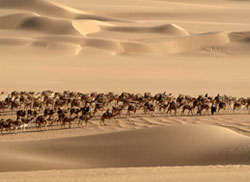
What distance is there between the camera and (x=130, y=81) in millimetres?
29484

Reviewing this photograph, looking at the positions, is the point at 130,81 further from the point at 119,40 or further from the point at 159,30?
the point at 159,30

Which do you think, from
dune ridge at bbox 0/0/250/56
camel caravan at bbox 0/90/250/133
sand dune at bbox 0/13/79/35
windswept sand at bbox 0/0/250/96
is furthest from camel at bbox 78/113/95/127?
sand dune at bbox 0/13/79/35

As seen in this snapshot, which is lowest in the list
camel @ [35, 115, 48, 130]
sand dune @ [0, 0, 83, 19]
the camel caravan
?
camel @ [35, 115, 48, 130]

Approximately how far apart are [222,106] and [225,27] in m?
44.2

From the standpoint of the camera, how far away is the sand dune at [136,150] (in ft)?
40.3

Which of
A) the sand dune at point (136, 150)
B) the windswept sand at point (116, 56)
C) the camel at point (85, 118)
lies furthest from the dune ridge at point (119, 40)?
the sand dune at point (136, 150)

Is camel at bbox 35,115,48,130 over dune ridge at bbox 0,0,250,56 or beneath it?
beneath

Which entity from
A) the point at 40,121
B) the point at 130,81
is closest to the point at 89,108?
the point at 40,121

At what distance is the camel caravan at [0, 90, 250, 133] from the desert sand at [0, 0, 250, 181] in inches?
16.0

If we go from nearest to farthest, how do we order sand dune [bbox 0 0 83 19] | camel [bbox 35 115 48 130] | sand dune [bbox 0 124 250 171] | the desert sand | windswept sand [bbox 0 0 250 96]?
the desert sand
sand dune [bbox 0 124 250 171]
camel [bbox 35 115 48 130]
windswept sand [bbox 0 0 250 96]
sand dune [bbox 0 0 83 19]

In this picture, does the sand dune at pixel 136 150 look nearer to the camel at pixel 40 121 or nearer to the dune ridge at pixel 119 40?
the camel at pixel 40 121

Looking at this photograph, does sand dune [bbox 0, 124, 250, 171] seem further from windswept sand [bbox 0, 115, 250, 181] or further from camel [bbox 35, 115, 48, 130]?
camel [bbox 35, 115, 48, 130]

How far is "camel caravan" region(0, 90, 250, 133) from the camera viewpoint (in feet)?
53.8

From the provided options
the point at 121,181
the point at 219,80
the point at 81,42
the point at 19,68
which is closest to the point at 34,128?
the point at 121,181
